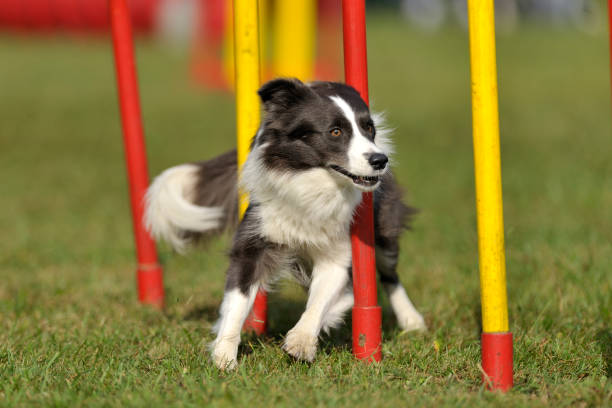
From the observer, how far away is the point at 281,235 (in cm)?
374

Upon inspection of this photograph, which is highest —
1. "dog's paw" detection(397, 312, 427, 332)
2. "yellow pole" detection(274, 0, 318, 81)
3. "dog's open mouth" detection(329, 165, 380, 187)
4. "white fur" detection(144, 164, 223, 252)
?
"yellow pole" detection(274, 0, 318, 81)

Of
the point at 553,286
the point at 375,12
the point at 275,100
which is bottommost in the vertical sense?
the point at 553,286

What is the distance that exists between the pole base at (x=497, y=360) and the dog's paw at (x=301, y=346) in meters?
0.78

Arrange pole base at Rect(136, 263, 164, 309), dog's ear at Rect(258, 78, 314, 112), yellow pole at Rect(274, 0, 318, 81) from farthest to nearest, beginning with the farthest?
1. yellow pole at Rect(274, 0, 318, 81)
2. pole base at Rect(136, 263, 164, 309)
3. dog's ear at Rect(258, 78, 314, 112)

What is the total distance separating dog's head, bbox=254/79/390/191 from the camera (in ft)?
11.4

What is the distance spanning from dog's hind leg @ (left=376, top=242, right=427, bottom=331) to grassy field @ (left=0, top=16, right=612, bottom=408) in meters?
0.12

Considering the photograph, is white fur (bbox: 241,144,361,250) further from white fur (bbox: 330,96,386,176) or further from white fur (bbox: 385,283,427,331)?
white fur (bbox: 385,283,427,331)

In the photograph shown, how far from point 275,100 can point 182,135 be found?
29.8 ft

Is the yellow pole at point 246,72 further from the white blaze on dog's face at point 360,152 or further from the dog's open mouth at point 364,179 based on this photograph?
the dog's open mouth at point 364,179

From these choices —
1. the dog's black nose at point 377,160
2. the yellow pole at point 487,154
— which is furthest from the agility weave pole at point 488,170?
the dog's black nose at point 377,160

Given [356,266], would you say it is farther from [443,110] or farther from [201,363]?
[443,110]

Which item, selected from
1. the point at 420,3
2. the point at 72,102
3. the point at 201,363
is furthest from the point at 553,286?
the point at 420,3

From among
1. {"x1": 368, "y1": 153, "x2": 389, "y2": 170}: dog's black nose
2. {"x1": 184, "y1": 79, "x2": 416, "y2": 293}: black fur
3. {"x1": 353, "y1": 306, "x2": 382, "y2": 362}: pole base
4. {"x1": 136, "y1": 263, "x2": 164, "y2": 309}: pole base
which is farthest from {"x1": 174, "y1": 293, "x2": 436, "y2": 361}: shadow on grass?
{"x1": 368, "y1": 153, "x2": 389, "y2": 170}: dog's black nose

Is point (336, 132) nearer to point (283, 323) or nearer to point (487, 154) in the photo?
point (487, 154)
